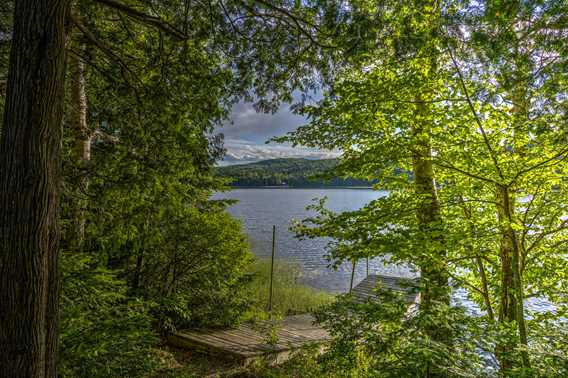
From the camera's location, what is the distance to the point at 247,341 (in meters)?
5.30

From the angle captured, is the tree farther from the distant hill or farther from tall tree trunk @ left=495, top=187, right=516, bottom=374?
the distant hill

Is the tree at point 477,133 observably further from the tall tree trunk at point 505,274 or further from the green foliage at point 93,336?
the green foliage at point 93,336

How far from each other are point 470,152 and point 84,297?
12.1 ft

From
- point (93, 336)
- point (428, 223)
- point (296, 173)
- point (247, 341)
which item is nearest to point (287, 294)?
point (296, 173)

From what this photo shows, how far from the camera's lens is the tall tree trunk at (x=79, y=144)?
11.1ft

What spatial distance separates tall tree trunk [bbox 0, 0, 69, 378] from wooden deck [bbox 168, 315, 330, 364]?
3121 mm

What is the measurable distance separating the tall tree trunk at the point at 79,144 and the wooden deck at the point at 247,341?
2362 millimetres

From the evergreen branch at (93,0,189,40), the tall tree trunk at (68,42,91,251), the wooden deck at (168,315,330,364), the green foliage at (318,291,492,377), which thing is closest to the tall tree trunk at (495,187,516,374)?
the green foliage at (318,291,492,377)

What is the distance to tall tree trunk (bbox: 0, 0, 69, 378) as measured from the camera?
1.94m

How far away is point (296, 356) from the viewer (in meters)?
5.12

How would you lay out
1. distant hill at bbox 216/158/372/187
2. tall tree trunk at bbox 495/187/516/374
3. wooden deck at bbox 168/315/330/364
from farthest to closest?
wooden deck at bbox 168/315/330/364, distant hill at bbox 216/158/372/187, tall tree trunk at bbox 495/187/516/374

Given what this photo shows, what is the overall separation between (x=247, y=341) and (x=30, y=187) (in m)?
4.12

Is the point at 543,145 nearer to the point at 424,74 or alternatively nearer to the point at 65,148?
the point at 424,74

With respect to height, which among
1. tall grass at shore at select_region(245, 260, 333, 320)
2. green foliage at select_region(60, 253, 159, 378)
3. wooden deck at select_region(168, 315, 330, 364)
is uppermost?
green foliage at select_region(60, 253, 159, 378)
